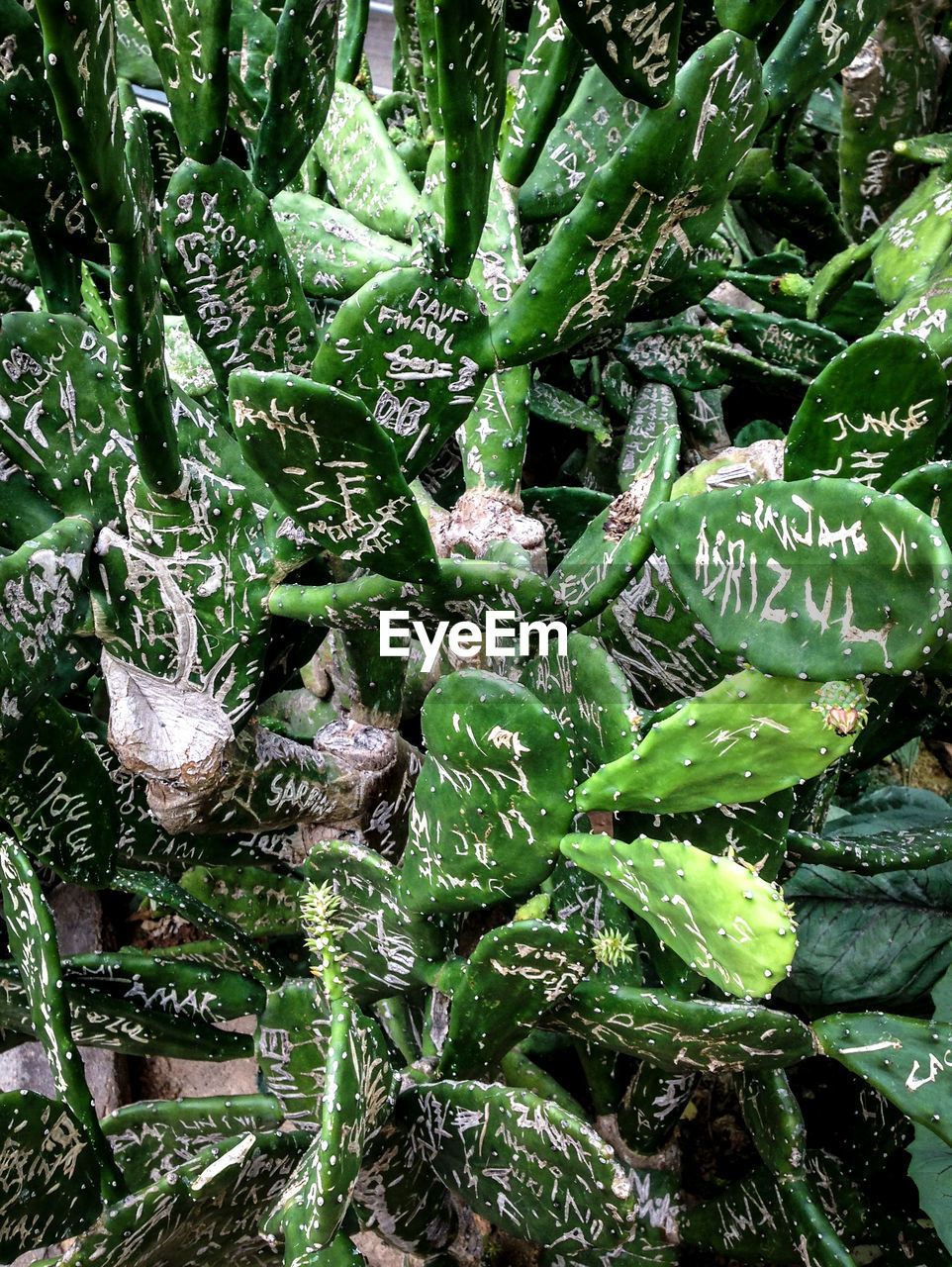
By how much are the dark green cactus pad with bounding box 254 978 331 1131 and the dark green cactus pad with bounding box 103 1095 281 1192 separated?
0.06 metres

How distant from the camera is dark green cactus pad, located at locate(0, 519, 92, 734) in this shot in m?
0.83

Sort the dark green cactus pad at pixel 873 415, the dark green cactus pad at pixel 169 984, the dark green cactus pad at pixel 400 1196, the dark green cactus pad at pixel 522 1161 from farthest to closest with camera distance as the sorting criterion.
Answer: the dark green cactus pad at pixel 169 984
the dark green cactus pad at pixel 400 1196
the dark green cactus pad at pixel 522 1161
the dark green cactus pad at pixel 873 415

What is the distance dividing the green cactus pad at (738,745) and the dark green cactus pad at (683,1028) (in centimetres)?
25

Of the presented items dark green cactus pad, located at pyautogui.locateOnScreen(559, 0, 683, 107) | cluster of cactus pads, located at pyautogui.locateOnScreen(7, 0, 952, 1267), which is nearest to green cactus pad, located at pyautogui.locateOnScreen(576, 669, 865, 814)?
cluster of cactus pads, located at pyautogui.locateOnScreen(7, 0, 952, 1267)

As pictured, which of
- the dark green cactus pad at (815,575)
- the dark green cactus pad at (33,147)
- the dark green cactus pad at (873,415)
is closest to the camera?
the dark green cactus pad at (815,575)

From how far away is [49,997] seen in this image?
958 mm

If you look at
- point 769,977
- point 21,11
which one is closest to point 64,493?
point 21,11

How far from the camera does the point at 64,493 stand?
0.99m

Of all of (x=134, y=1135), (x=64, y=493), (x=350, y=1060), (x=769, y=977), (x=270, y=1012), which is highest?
(x=64, y=493)

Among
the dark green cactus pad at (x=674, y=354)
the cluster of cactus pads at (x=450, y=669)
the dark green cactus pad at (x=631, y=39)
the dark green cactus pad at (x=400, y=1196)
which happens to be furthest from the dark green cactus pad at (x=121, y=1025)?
the dark green cactus pad at (x=674, y=354)

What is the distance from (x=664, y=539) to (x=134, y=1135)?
91 cm

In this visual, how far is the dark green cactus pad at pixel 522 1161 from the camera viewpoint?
36.7 inches

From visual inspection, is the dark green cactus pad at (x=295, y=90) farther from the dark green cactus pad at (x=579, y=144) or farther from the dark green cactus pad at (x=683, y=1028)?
the dark green cactus pad at (x=683, y=1028)

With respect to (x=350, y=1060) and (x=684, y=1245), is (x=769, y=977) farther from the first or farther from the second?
(x=684, y=1245)
